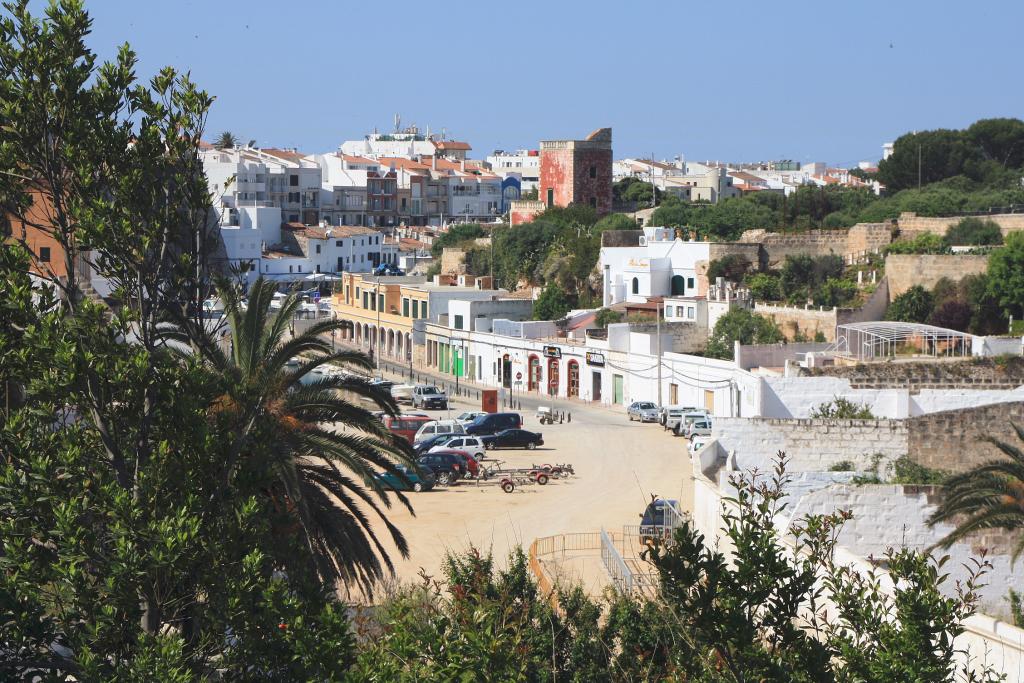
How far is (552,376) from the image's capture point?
1727 inches

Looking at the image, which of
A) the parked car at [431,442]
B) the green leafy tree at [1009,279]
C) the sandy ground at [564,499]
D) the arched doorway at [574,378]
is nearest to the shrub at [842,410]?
the sandy ground at [564,499]

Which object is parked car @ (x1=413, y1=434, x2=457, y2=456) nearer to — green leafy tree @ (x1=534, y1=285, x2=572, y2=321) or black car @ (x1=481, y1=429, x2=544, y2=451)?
black car @ (x1=481, y1=429, x2=544, y2=451)

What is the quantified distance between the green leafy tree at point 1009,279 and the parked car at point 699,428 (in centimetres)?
1078

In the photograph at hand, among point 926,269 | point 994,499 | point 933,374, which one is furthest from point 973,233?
point 994,499

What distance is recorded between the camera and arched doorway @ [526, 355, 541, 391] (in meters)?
44.5

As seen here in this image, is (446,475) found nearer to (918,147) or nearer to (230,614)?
(230,614)

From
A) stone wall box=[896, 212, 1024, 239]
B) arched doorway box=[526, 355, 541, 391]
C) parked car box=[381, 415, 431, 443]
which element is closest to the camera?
parked car box=[381, 415, 431, 443]

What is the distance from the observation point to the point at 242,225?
3110 inches

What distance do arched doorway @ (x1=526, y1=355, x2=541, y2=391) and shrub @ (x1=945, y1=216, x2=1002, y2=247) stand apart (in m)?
14.4

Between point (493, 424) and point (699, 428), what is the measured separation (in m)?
4.94

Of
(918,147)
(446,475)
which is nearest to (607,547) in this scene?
(446,475)

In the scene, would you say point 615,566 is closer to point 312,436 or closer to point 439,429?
point 312,436

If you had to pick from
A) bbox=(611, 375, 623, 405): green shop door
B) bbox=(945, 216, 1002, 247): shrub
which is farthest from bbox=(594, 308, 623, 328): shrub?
bbox=(945, 216, 1002, 247): shrub

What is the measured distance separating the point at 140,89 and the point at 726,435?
39.2 feet
